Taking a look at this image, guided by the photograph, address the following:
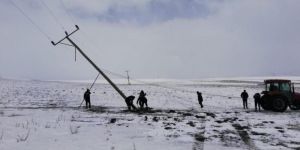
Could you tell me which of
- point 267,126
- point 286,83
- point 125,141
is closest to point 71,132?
point 125,141

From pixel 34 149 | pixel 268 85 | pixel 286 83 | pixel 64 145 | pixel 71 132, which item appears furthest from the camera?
pixel 268 85

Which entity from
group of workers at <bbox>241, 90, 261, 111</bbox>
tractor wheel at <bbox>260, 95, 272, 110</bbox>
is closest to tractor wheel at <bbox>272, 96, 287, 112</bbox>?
tractor wheel at <bbox>260, 95, 272, 110</bbox>

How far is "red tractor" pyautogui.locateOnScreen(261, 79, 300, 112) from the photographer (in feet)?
86.7

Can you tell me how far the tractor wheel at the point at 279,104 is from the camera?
26.3 m

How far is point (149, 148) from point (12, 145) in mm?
4588

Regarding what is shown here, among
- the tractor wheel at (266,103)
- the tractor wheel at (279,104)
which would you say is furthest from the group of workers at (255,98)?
the tractor wheel at (279,104)

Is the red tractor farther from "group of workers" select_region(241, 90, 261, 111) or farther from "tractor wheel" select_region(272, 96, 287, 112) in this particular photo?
"group of workers" select_region(241, 90, 261, 111)

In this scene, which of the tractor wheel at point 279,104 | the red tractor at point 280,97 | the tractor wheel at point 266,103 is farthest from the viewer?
the tractor wheel at point 266,103

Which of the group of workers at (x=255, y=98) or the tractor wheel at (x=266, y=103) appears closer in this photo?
the tractor wheel at (x=266, y=103)

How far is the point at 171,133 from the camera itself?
15.5m

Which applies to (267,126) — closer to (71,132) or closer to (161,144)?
(161,144)

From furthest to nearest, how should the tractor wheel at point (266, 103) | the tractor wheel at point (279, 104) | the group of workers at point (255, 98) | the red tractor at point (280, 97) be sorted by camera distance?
1. the group of workers at point (255, 98)
2. the tractor wheel at point (266, 103)
3. the red tractor at point (280, 97)
4. the tractor wheel at point (279, 104)

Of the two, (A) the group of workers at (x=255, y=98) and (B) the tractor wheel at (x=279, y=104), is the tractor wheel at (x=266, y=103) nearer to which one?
(A) the group of workers at (x=255, y=98)

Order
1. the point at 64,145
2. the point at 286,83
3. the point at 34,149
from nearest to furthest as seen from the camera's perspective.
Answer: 1. the point at 34,149
2. the point at 64,145
3. the point at 286,83
